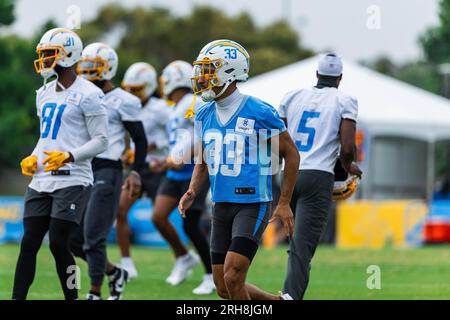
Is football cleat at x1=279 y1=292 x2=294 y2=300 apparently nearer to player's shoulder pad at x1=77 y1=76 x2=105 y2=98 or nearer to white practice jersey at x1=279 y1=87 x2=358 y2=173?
white practice jersey at x1=279 y1=87 x2=358 y2=173

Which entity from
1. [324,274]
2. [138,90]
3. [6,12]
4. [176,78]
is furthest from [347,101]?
[6,12]

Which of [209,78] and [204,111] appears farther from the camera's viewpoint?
[204,111]

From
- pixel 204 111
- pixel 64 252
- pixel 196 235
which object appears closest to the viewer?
pixel 204 111

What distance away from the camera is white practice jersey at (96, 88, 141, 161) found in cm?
954

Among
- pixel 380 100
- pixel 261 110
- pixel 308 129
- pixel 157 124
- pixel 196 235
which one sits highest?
pixel 261 110

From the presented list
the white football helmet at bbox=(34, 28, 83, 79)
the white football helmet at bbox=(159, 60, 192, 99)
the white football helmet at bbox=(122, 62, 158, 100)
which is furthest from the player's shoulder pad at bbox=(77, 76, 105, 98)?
the white football helmet at bbox=(122, 62, 158, 100)

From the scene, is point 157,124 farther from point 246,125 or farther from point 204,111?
point 246,125

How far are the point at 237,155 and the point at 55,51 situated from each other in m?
1.90

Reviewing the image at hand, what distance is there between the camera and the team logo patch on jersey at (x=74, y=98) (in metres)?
8.07

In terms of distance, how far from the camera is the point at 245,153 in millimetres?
7109

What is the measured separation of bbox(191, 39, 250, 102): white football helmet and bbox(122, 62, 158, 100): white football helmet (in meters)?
5.06

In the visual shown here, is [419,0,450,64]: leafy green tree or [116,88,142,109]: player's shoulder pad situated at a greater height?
[419,0,450,64]: leafy green tree

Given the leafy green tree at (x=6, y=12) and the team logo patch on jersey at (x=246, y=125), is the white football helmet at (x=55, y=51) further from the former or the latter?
the leafy green tree at (x=6, y=12)
